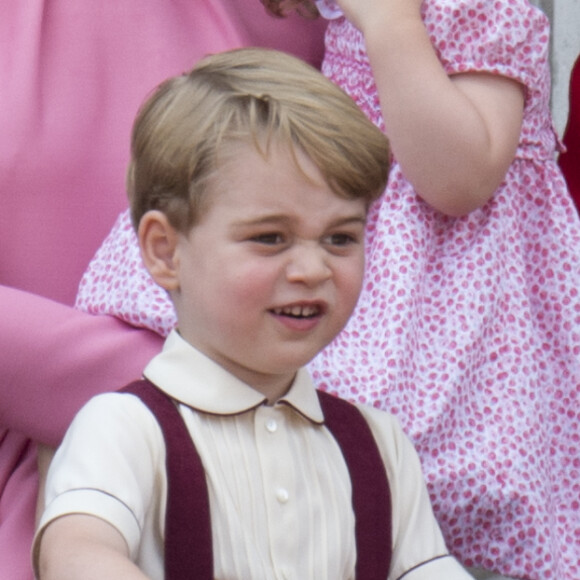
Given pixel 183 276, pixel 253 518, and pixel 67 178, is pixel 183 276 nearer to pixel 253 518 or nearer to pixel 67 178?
pixel 253 518

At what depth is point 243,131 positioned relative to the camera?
4.02 ft

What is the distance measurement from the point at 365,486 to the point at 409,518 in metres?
0.06

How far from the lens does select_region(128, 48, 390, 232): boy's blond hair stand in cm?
123

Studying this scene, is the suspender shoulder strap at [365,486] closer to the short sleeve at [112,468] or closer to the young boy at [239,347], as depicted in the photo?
the young boy at [239,347]

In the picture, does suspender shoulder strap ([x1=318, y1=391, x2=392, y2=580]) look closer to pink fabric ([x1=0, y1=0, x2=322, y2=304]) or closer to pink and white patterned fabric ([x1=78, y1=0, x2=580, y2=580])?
pink and white patterned fabric ([x1=78, y1=0, x2=580, y2=580])

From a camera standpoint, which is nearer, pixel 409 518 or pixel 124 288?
pixel 409 518

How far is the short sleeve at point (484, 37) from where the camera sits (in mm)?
1544

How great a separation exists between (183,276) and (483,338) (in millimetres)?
406

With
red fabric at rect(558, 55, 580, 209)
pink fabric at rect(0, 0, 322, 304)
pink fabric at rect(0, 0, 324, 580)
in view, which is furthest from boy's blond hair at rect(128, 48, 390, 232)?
red fabric at rect(558, 55, 580, 209)

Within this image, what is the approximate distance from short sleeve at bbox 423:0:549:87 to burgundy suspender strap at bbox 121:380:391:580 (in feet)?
1.38

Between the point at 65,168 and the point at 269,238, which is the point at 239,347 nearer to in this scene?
the point at 269,238

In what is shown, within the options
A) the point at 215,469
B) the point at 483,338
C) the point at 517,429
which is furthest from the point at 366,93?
the point at 215,469

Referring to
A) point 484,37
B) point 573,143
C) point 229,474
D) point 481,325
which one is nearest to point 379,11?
point 484,37

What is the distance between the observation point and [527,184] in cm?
162
